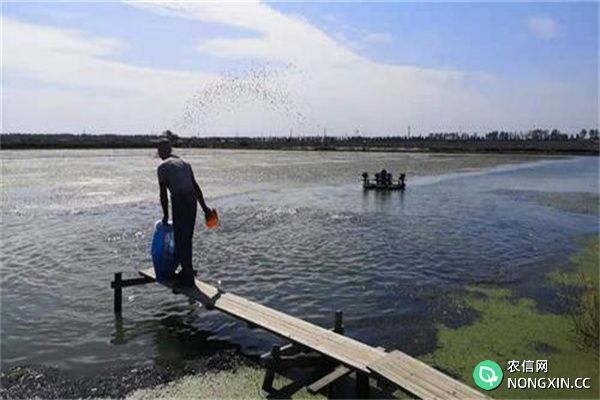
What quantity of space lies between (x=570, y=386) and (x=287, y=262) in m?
7.58

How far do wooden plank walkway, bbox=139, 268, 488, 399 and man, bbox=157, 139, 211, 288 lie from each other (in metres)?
0.76

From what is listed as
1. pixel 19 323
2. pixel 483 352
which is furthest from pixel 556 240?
pixel 19 323

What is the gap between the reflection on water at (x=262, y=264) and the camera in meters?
8.84

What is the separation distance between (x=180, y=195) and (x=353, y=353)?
384 cm

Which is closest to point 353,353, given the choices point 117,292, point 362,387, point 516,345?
point 362,387

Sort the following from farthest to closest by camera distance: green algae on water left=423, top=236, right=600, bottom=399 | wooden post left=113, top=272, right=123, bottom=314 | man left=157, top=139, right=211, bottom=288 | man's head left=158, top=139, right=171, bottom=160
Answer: wooden post left=113, top=272, right=123, bottom=314 → man's head left=158, top=139, right=171, bottom=160 → man left=157, top=139, right=211, bottom=288 → green algae on water left=423, top=236, right=600, bottom=399

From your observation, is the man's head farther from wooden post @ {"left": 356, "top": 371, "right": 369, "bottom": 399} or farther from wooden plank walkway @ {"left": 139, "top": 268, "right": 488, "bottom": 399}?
wooden post @ {"left": 356, "top": 371, "right": 369, "bottom": 399}

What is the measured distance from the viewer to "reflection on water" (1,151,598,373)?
8.84 meters

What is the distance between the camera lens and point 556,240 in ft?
58.9

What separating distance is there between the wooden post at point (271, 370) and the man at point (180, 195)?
9.59 ft

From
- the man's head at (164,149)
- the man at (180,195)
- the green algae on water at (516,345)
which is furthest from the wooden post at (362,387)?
the man's head at (164,149)

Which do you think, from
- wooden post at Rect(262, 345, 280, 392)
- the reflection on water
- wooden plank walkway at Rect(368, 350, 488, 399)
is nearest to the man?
the reflection on water

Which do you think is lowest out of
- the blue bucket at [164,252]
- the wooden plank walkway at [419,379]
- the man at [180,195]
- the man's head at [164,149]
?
the wooden plank walkway at [419,379]

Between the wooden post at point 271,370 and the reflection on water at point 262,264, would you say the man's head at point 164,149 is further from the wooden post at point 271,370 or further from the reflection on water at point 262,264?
the wooden post at point 271,370
